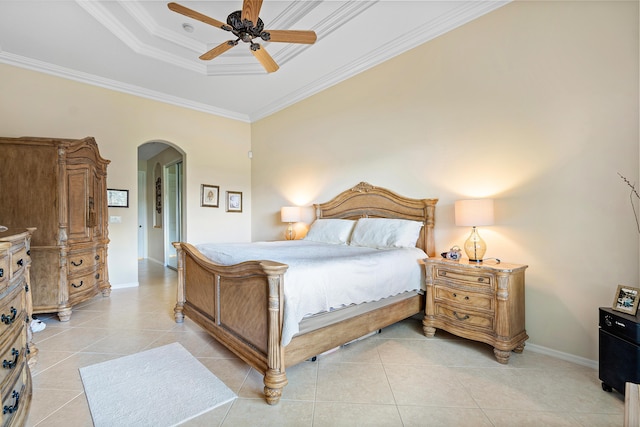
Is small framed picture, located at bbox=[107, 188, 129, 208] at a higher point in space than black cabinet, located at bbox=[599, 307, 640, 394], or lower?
higher

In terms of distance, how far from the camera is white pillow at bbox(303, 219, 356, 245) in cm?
357

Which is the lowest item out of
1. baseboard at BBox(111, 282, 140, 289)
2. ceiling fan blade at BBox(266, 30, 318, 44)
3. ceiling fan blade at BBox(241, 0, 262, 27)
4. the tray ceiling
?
baseboard at BBox(111, 282, 140, 289)

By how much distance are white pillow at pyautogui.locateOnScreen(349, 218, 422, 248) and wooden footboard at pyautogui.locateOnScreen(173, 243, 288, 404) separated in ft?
5.23

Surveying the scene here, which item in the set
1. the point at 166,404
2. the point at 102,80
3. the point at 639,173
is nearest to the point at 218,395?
the point at 166,404

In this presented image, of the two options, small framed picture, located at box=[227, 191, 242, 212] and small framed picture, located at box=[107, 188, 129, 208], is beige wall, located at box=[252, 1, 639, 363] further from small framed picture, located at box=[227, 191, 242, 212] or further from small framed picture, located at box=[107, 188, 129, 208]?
small framed picture, located at box=[107, 188, 129, 208]

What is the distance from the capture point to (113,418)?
160 cm

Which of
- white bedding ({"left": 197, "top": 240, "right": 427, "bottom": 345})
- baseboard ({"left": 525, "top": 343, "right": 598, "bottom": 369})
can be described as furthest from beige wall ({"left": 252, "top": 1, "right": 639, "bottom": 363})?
white bedding ({"left": 197, "top": 240, "right": 427, "bottom": 345})

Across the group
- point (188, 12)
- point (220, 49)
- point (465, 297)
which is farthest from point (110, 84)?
point (465, 297)

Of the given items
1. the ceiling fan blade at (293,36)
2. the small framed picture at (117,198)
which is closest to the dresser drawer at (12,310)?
the ceiling fan blade at (293,36)

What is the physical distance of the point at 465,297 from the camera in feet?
8.01

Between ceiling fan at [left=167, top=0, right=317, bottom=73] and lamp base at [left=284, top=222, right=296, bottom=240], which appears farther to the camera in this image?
lamp base at [left=284, top=222, right=296, bottom=240]

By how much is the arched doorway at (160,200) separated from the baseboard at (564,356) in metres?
5.27

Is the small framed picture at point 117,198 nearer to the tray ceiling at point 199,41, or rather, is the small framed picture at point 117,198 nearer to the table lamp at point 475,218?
the tray ceiling at point 199,41

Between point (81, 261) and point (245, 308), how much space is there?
2715 mm
